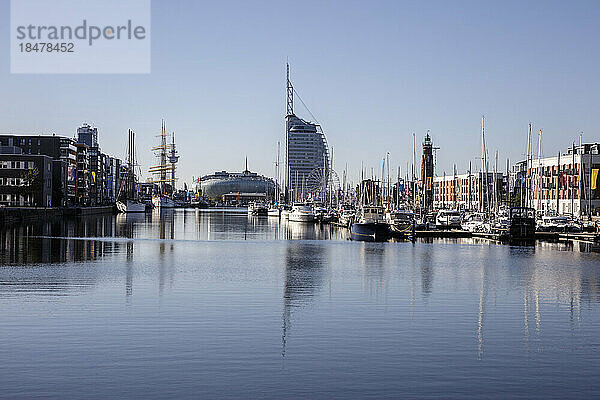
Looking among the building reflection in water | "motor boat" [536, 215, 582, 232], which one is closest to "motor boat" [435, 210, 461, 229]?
"motor boat" [536, 215, 582, 232]

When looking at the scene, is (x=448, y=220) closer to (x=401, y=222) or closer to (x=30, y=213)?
(x=401, y=222)

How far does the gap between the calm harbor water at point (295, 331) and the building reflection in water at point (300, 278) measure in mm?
138

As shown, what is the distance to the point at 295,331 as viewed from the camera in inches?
1083

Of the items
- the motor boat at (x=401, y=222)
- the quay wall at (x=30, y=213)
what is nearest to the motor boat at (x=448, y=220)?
the motor boat at (x=401, y=222)

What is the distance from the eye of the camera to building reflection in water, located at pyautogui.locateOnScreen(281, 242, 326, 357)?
33031 millimetres

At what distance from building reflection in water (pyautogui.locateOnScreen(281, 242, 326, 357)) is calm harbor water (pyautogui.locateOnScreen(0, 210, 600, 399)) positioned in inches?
5.4

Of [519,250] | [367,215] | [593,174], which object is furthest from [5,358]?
[593,174]

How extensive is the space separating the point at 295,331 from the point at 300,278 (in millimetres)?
18485

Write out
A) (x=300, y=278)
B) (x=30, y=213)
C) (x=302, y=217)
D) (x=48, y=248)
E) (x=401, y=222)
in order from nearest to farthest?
(x=300, y=278) < (x=48, y=248) < (x=401, y=222) < (x=30, y=213) < (x=302, y=217)

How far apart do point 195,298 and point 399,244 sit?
50.0 m

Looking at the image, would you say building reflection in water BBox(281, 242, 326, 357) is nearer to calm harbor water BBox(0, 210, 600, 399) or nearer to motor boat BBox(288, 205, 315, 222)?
calm harbor water BBox(0, 210, 600, 399)

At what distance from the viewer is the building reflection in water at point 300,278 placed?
33031mm

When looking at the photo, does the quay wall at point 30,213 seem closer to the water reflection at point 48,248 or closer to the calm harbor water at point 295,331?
the water reflection at point 48,248

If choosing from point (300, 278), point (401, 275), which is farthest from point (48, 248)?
point (401, 275)
